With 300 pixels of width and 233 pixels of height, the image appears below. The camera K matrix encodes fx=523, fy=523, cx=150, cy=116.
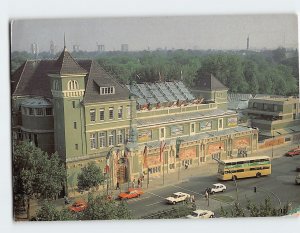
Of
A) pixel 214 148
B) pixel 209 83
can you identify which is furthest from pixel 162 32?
pixel 214 148

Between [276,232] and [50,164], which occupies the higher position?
[50,164]

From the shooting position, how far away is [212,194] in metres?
6.66

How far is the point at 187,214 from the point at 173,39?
7.16ft

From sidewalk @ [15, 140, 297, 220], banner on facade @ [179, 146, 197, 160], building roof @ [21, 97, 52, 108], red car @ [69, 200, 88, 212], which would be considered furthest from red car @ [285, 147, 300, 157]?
building roof @ [21, 97, 52, 108]

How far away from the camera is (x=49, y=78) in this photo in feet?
21.1

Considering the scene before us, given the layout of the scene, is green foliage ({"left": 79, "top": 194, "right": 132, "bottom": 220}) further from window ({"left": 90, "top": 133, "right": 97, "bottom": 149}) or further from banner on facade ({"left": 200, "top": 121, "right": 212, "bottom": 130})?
banner on facade ({"left": 200, "top": 121, "right": 212, "bottom": 130})

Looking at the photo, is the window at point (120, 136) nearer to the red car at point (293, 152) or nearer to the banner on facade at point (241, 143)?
the banner on facade at point (241, 143)

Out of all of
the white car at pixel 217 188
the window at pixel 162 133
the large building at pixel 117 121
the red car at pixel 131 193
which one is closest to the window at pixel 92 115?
the large building at pixel 117 121

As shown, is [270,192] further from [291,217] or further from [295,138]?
[295,138]

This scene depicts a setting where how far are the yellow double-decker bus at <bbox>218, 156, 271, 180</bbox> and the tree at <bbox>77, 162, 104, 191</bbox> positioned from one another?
1.61 meters

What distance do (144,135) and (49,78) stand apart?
1.39 metres

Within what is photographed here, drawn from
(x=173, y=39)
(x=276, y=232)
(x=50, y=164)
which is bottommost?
(x=276, y=232)

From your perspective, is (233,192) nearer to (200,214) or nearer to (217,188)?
(217,188)

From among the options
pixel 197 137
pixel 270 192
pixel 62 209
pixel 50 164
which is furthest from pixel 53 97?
pixel 270 192
